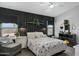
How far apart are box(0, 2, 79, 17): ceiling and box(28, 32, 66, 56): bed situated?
0.61 m

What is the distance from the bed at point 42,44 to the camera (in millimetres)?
2121

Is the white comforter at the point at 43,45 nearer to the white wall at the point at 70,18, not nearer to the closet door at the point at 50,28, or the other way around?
the closet door at the point at 50,28

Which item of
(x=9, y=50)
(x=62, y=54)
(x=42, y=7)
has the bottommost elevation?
(x=62, y=54)

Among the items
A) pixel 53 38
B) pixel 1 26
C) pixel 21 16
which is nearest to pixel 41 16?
pixel 21 16

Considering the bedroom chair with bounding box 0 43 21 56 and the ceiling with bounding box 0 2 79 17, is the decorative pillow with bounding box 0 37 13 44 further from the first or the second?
the ceiling with bounding box 0 2 79 17

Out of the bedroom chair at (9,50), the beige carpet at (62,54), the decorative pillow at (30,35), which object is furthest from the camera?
the decorative pillow at (30,35)

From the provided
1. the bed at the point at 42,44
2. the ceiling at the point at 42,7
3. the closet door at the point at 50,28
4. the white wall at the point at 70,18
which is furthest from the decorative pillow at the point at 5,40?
the white wall at the point at 70,18

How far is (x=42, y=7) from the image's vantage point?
2080mm

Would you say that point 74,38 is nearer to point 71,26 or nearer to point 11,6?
point 71,26

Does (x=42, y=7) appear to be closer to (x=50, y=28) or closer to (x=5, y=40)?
(x=50, y=28)

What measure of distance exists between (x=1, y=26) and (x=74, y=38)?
184 cm

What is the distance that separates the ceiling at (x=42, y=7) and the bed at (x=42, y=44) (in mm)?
611

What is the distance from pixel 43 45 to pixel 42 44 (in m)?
0.04

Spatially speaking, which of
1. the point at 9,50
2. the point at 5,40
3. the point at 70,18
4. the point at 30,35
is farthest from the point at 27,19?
the point at 70,18
